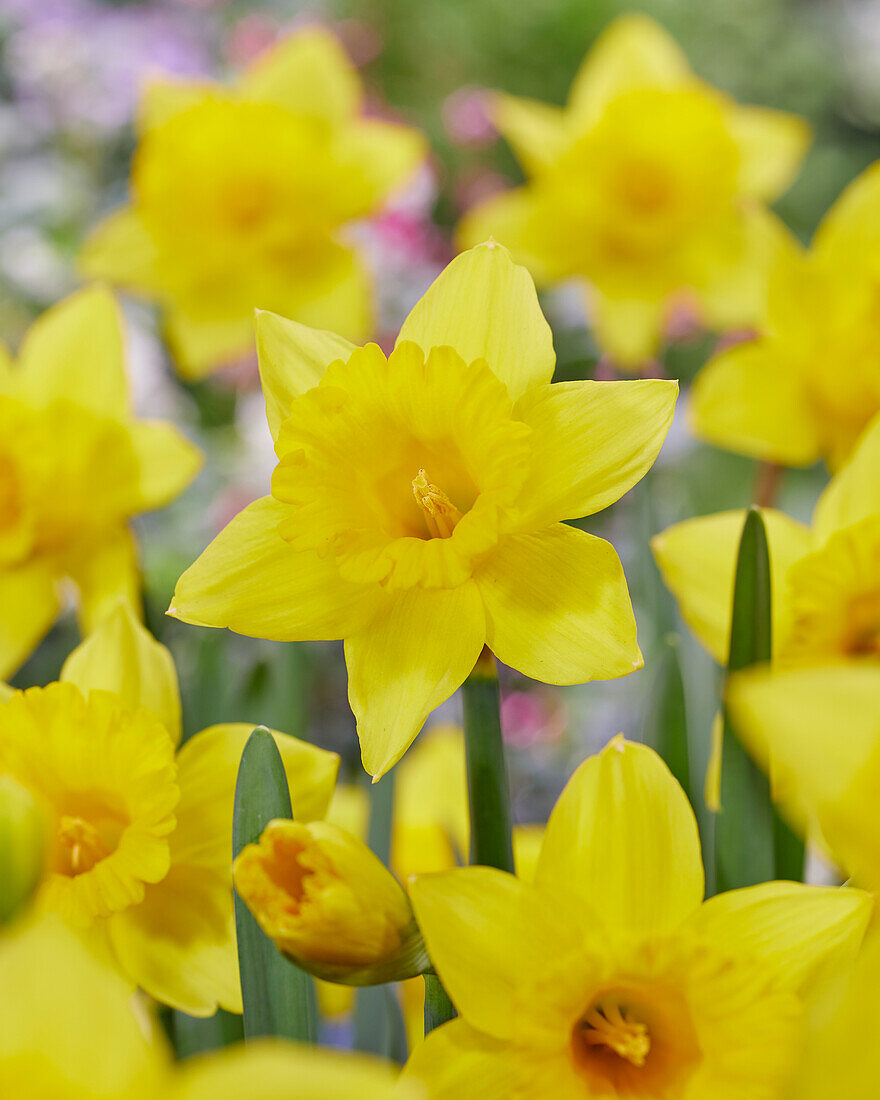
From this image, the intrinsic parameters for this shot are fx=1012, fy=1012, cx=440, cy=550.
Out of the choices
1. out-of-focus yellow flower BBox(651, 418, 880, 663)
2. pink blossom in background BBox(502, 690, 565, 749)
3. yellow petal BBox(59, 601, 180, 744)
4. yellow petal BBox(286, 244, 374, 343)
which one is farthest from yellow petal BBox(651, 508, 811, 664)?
pink blossom in background BBox(502, 690, 565, 749)

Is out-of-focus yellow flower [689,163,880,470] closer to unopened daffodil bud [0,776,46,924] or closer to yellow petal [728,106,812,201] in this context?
yellow petal [728,106,812,201]

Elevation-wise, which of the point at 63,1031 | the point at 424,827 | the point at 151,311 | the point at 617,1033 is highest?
the point at 151,311

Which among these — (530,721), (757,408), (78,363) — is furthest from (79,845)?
(530,721)

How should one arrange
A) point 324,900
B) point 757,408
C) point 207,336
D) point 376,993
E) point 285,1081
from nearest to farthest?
point 285,1081 < point 324,900 < point 376,993 < point 757,408 < point 207,336

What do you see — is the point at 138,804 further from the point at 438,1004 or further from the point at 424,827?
the point at 424,827

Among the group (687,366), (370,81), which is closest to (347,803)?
(687,366)
